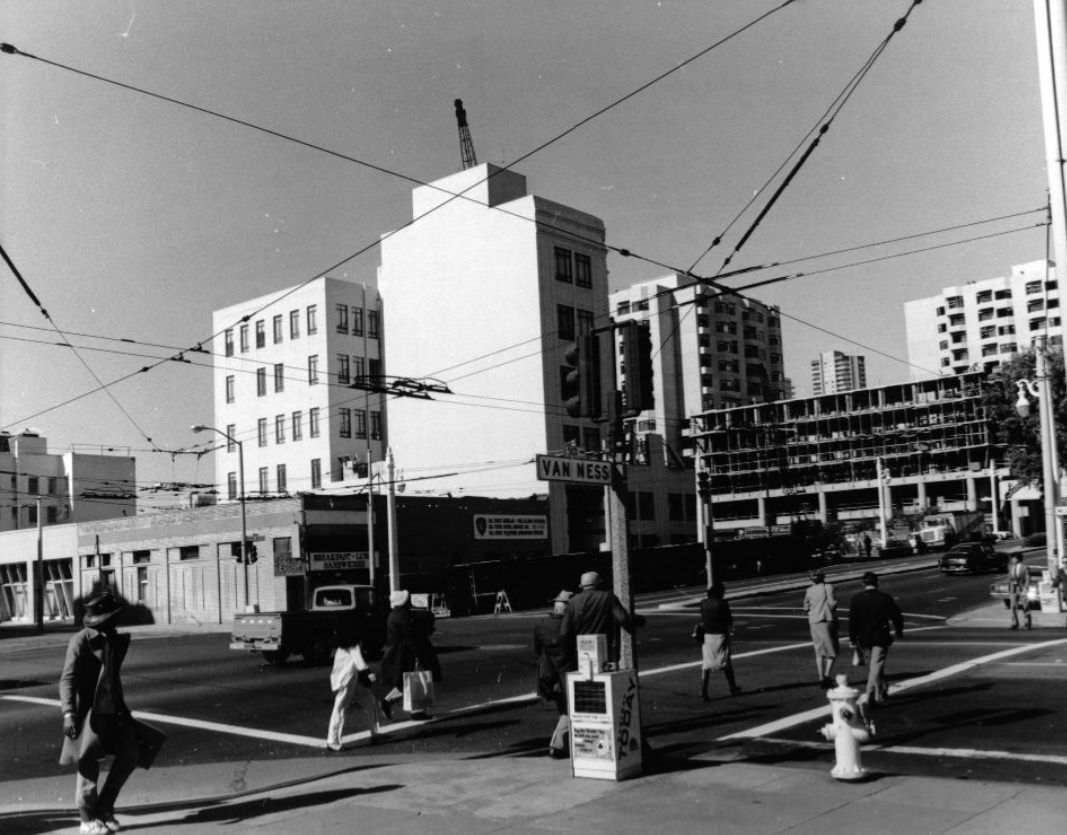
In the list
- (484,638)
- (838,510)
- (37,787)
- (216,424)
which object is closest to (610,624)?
(37,787)

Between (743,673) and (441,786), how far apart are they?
954cm

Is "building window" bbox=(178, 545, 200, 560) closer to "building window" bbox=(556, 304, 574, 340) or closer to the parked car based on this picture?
"building window" bbox=(556, 304, 574, 340)

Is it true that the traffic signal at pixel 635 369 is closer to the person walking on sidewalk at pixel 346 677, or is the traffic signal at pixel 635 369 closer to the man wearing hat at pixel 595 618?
the man wearing hat at pixel 595 618

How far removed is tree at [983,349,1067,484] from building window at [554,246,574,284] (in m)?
24.8

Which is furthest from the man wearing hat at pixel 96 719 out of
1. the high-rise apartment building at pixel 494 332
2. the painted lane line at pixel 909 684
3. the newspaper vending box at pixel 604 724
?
the high-rise apartment building at pixel 494 332

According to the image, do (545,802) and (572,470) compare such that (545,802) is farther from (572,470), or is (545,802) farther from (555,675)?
(572,470)

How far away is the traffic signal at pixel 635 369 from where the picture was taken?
1085 cm

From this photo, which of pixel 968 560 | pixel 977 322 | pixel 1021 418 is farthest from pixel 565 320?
pixel 977 322

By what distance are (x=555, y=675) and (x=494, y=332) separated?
51650 mm

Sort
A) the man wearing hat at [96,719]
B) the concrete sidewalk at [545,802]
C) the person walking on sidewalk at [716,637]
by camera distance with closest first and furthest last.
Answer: the concrete sidewalk at [545,802] → the man wearing hat at [96,719] → the person walking on sidewalk at [716,637]

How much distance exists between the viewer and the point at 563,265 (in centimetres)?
6169

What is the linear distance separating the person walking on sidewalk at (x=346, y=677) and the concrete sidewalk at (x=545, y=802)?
4.74 feet

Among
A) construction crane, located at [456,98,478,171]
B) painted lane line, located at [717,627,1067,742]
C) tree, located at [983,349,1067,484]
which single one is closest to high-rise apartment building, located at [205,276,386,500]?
construction crane, located at [456,98,478,171]

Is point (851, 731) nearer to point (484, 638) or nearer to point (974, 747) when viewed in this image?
point (974, 747)
